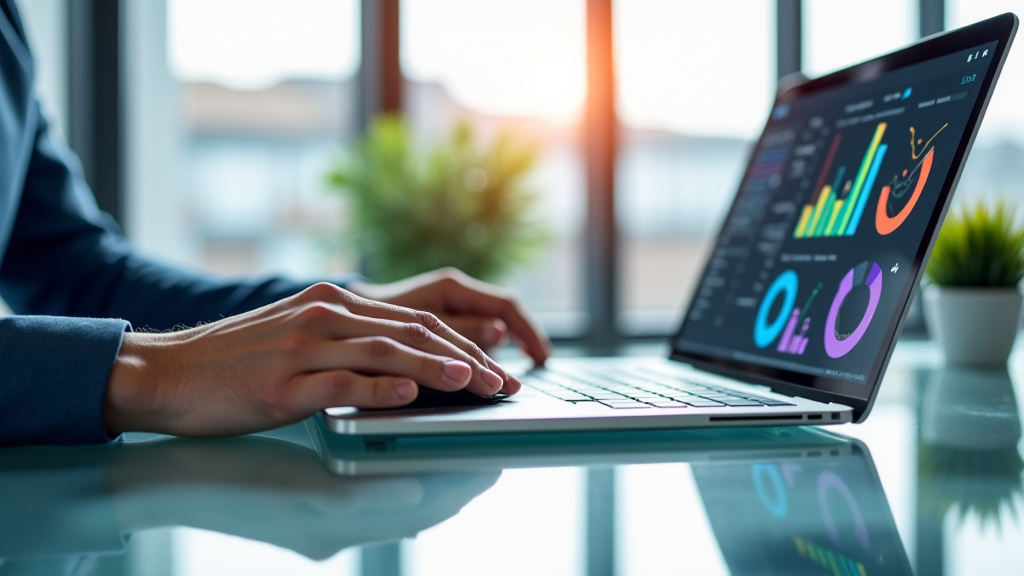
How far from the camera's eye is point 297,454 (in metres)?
0.51

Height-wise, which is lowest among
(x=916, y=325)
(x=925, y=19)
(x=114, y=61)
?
(x=916, y=325)

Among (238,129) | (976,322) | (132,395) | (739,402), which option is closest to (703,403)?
(739,402)

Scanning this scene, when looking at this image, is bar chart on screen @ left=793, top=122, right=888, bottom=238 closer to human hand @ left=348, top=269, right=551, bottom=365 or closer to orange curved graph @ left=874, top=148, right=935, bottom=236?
orange curved graph @ left=874, top=148, right=935, bottom=236

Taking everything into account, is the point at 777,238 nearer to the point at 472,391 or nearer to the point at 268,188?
the point at 472,391

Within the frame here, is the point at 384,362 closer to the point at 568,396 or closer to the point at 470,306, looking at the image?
the point at 568,396

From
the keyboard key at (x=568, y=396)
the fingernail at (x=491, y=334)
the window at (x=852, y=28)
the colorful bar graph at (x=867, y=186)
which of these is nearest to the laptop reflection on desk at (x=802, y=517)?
the keyboard key at (x=568, y=396)

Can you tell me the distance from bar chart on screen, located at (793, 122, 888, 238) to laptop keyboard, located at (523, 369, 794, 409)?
6.8 inches

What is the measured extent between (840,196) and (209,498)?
0.57 metres

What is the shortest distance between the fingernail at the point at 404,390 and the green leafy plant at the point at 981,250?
743 millimetres

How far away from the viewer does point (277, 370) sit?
0.50 metres

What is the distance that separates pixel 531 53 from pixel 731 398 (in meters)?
3.41

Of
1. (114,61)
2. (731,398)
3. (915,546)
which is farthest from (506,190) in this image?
(915,546)

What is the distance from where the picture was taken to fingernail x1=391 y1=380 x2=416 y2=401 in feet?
1.60

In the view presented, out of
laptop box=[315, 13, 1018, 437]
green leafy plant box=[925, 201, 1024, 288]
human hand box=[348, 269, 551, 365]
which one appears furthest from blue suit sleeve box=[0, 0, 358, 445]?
green leafy plant box=[925, 201, 1024, 288]
